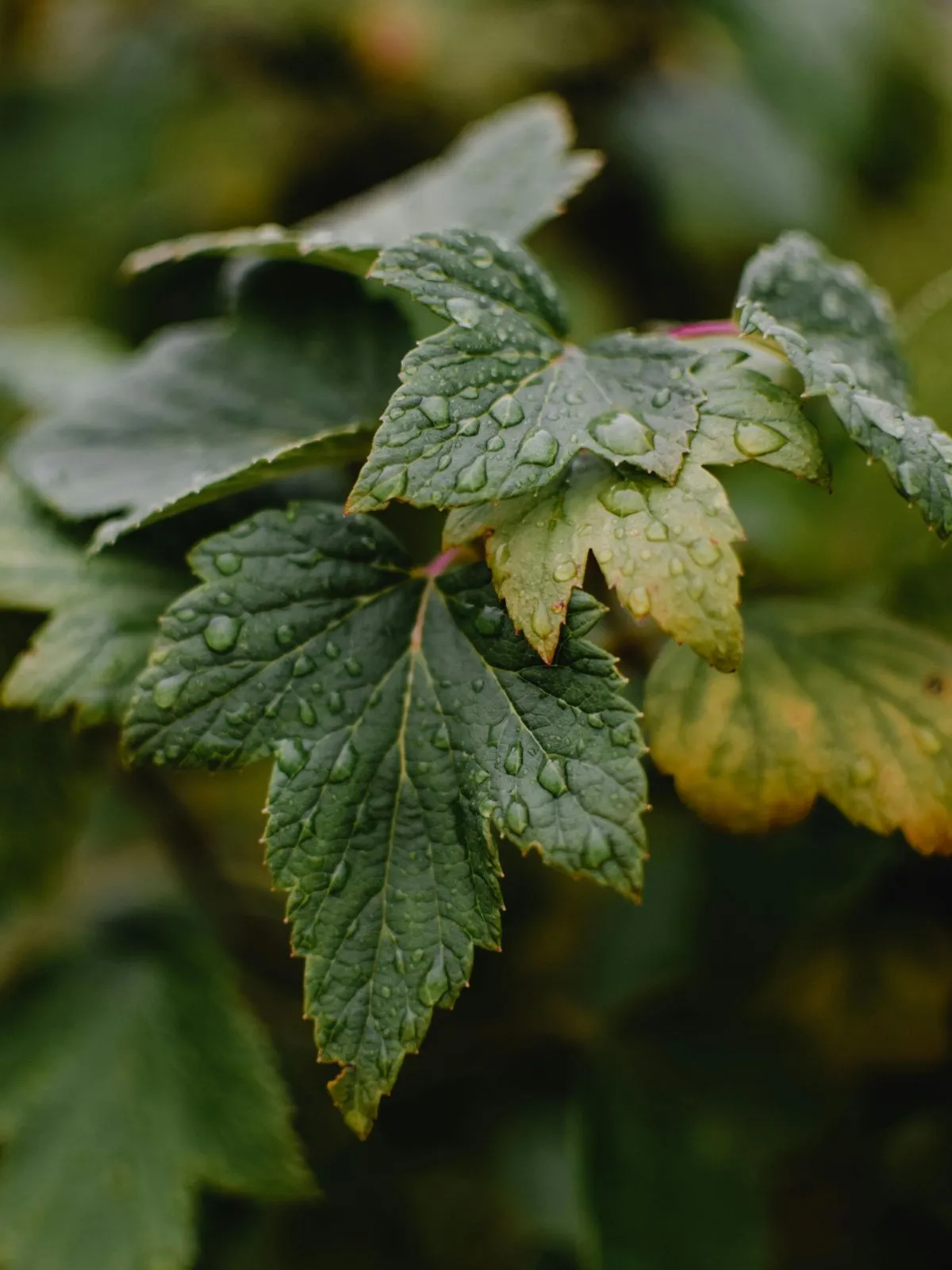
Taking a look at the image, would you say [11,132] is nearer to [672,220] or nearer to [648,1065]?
[672,220]

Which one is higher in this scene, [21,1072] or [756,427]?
[756,427]

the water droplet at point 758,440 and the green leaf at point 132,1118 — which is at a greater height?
the water droplet at point 758,440

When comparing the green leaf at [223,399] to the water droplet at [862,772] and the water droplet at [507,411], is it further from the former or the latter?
the water droplet at [862,772]

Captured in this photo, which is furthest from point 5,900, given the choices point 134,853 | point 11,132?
point 11,132

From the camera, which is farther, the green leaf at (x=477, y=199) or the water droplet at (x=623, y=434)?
the green leaf at (x=477, y=199)

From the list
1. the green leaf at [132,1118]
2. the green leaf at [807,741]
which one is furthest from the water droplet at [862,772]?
the green leaf at [132,1118]

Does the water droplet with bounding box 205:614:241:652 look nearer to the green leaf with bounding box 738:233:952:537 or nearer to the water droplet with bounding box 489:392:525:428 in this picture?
the water droplet with bounding box 489:392:525:428
